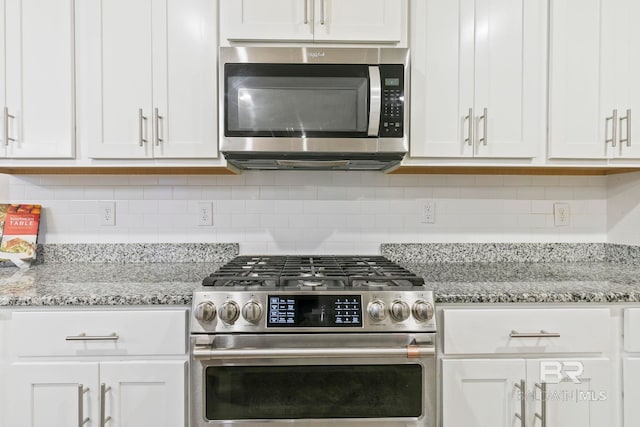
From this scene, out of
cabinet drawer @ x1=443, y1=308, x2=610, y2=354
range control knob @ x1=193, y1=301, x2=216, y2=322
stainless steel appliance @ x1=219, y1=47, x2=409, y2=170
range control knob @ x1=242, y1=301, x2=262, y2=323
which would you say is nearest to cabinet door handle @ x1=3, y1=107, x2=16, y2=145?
stainless steel appliance @ x1=219, y1=47, x2=409, y2=170

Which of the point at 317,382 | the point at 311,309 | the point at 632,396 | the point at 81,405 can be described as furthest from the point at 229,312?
the point at 632,396

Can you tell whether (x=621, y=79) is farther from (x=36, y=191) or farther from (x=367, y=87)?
(x=36, y=191)

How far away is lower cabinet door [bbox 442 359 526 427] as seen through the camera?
1.37 m

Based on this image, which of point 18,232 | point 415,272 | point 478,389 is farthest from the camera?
point 18,232

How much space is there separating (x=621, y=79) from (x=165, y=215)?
2.21 metres

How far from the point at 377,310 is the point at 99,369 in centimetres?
96

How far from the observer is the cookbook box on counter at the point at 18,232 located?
1878mm

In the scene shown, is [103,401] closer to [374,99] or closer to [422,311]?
[422,311]

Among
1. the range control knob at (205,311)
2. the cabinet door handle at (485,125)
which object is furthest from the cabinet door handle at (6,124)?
the cabinet door handle at (485,125)

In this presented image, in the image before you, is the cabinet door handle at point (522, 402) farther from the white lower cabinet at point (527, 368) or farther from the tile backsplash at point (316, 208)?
the tile backsplash at point (316, 208)

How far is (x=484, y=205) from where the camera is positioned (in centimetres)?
207

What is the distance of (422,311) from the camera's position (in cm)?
130

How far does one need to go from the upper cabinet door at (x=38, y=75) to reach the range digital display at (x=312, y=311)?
1.15m

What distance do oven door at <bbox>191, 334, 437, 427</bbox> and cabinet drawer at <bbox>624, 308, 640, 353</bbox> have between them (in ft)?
2.37
